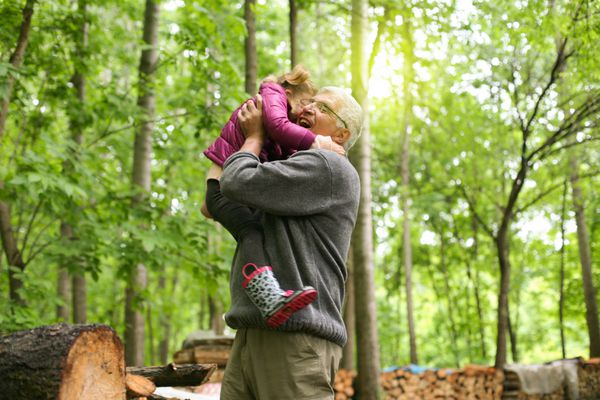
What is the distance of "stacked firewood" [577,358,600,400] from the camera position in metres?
9.65

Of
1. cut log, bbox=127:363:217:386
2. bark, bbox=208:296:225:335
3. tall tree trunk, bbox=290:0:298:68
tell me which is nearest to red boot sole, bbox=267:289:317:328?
cut log, bbox=127:363:217:386

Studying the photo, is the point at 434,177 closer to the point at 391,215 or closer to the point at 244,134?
the point at 391,215

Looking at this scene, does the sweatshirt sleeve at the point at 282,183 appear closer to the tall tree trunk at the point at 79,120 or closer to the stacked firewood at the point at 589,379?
the tall tree trunk at the point at 79,120

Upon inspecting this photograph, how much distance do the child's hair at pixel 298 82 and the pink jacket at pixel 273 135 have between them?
0.07 meters

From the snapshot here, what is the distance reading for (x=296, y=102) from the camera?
2406mm

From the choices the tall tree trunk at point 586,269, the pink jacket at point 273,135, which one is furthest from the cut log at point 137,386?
the tall tree trunk at point 586,269

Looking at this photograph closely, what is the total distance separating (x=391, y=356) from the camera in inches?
774

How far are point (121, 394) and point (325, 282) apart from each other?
1.37m

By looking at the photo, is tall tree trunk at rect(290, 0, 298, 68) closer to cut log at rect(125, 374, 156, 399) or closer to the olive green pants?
cut log at rect(125, 374, 156, 399)

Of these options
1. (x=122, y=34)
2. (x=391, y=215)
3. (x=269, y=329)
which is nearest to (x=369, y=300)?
(x=269, y=329)

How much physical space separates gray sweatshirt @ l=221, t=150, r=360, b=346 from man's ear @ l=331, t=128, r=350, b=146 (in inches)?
7.4

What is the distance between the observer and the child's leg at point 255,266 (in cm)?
187

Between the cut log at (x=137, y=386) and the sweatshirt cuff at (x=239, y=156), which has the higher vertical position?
the sweatshirt cuff at (x=239, y=156)

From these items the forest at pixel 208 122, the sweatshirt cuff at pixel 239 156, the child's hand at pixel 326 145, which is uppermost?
the forest at pixel 208 122
